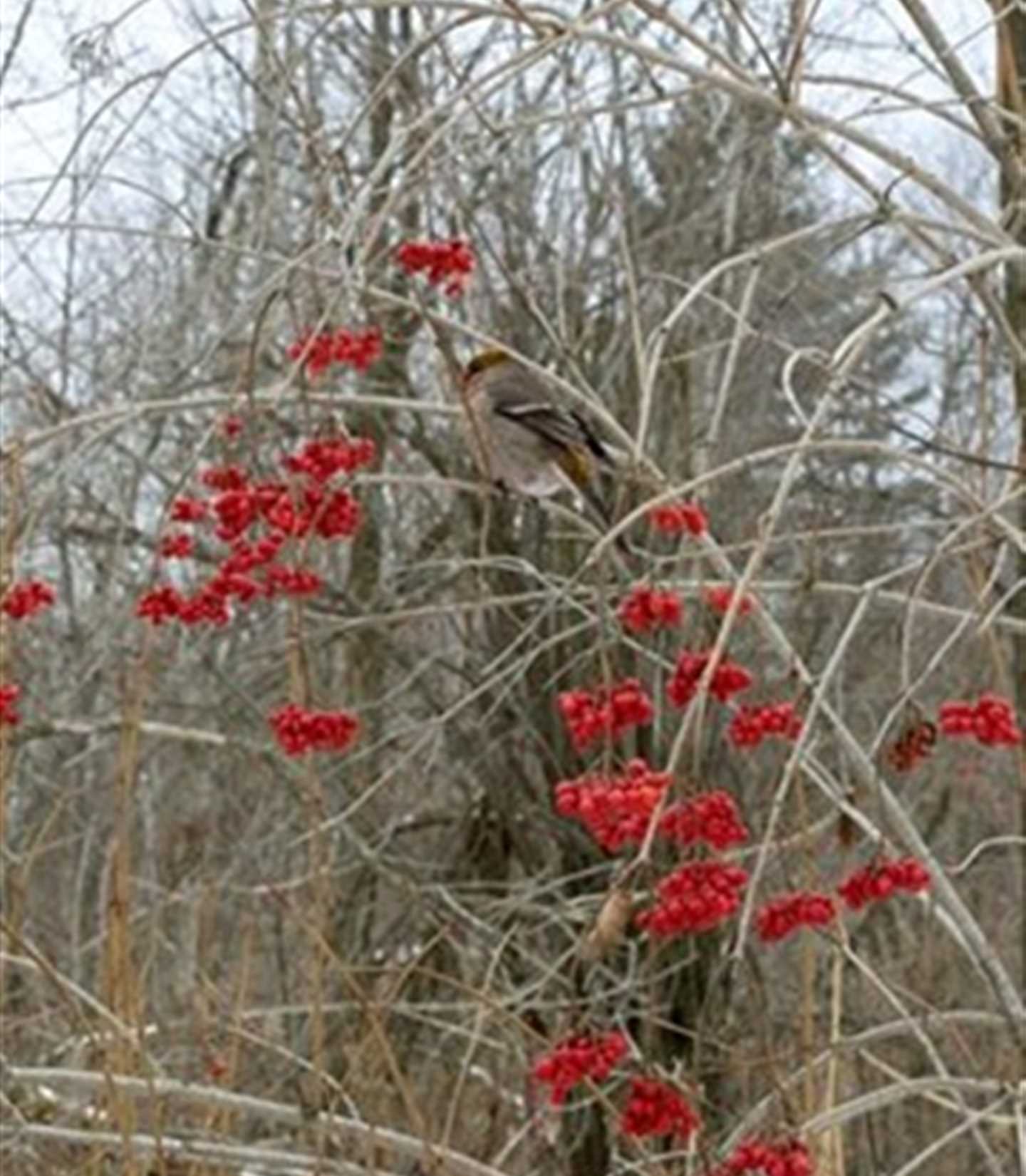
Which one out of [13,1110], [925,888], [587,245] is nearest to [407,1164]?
[13,1110]

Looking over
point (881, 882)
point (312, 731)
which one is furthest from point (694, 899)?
point (312, 731)

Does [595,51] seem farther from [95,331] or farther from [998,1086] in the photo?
[998,1086]

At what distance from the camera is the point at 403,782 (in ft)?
30.5

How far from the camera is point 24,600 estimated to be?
12.2 feet

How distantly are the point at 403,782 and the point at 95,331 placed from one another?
73.0 inches

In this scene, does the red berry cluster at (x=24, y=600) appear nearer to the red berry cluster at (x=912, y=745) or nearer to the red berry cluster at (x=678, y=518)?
the red berry cluster at (x=678, y=518)

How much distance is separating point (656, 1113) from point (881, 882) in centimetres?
52

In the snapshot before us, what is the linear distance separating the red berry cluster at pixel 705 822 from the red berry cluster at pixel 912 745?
53 centimetres

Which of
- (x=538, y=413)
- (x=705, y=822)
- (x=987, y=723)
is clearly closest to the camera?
(x=705, y=822)

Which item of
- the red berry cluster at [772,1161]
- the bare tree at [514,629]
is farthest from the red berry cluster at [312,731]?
the red berry cluster at [772,1161]

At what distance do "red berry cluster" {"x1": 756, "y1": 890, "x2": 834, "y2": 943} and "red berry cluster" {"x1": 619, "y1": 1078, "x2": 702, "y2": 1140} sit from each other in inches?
13.6

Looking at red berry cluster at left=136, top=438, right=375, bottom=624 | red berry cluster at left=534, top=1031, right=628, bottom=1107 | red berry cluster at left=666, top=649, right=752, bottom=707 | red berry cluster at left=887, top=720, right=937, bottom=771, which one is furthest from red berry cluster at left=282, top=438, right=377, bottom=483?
red berry cluster at left=534, top=1031, right=628, bottom=1107

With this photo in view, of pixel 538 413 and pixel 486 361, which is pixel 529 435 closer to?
pixel 538 413

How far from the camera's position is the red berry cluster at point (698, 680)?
9.52 feet
